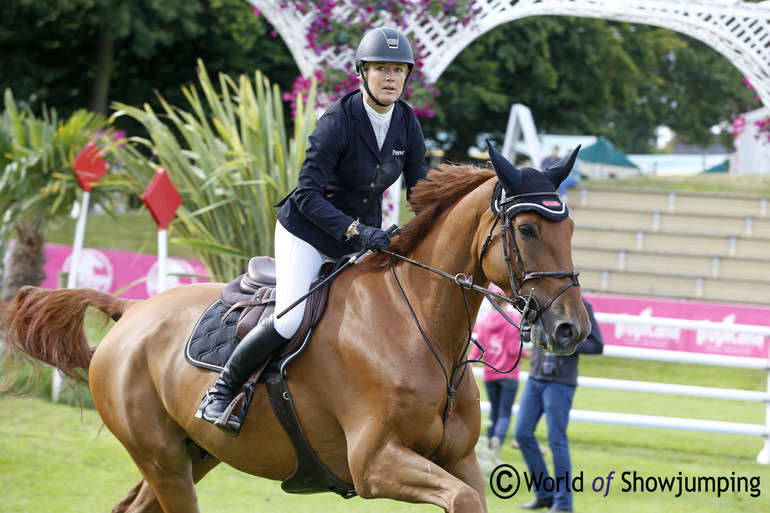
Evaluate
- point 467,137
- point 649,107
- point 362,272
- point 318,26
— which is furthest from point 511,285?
point 649,107

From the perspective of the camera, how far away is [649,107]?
3181 cm

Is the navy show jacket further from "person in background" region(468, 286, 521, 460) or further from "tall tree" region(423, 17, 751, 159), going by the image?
"tall tree" region(423, 17, 751, 159)

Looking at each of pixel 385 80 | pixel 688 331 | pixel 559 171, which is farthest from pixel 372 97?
pixel 688 331

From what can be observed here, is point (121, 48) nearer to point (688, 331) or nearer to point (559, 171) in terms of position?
point (688, 331)

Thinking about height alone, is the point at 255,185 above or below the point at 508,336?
above

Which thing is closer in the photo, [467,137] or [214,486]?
[214,486]

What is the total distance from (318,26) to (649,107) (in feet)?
81.0

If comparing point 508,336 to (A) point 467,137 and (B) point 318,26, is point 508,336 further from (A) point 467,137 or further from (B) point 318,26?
(A) point 467,137

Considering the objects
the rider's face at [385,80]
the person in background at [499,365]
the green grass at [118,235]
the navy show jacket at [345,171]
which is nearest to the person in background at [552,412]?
the person in background at [499,365]

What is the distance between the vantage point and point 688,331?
12922mm

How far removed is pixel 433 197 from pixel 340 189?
45cm

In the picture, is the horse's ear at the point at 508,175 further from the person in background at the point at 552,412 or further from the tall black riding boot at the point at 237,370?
the person in background at the point at 552,412

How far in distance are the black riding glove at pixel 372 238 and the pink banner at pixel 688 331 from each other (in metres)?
9.44

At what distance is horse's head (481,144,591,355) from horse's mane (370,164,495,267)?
1.01 ft
